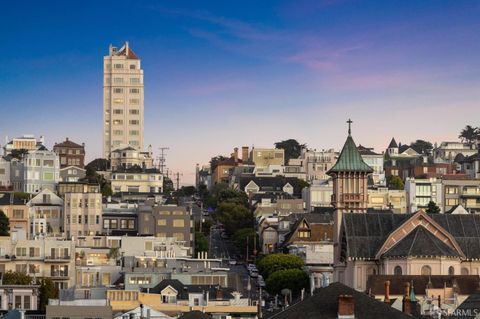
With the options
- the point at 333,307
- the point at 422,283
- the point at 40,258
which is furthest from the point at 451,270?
the point at 333,307

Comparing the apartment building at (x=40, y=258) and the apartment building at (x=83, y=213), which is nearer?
the apartment building at (x=40, y=258)

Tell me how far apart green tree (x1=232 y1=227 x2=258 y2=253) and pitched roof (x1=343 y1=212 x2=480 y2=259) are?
5519cm

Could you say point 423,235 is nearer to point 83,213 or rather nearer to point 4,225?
point 4,225

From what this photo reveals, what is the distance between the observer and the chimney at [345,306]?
145 ft

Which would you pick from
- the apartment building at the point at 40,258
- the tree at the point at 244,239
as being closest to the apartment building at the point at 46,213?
the tree at the point at 244,239

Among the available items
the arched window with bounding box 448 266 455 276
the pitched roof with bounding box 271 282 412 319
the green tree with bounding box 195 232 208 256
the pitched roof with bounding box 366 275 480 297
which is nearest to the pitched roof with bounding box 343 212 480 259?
the arched window with bounding box 448 266 455 276

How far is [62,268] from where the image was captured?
146 metres

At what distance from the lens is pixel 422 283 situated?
109 m

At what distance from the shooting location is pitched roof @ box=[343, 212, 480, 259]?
406ft

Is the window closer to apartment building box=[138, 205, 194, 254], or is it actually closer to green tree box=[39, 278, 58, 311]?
apartment building box=[138, 205, 194, 254]

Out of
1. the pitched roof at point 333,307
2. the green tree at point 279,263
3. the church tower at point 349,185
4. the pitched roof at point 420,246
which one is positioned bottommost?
the green tree at point 279,263

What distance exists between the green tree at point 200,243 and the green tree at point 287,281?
106ft

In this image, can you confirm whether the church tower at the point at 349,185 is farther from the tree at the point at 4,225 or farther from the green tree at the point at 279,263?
the tree at the point at 4,225

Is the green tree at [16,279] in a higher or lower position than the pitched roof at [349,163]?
lower
